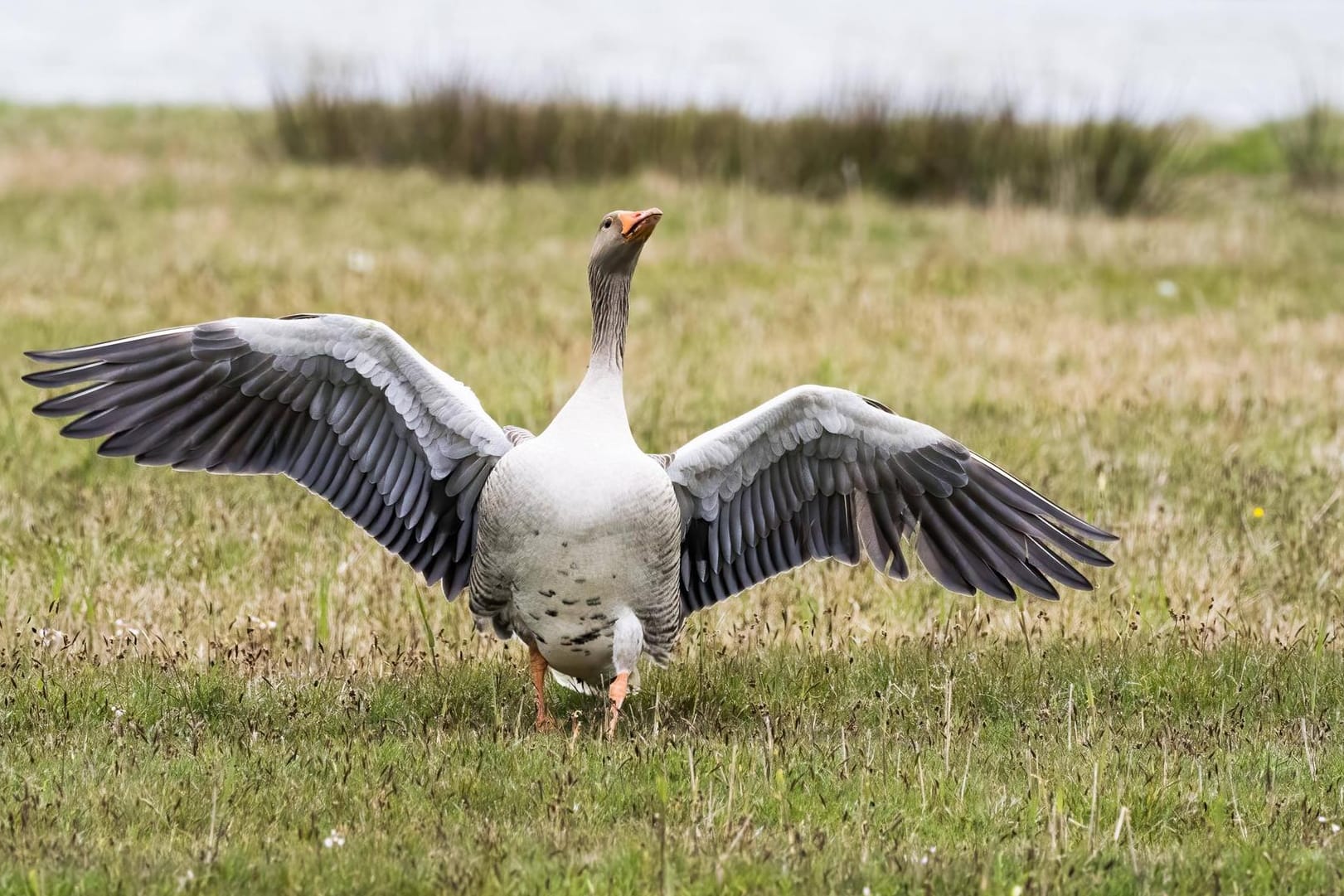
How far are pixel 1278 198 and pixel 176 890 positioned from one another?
24.3 m

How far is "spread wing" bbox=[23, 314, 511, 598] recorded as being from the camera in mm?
5707

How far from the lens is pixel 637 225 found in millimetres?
5652

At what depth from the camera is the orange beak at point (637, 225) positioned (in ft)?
18.4

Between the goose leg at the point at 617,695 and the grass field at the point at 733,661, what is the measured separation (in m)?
0.11

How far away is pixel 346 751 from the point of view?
5055 mm

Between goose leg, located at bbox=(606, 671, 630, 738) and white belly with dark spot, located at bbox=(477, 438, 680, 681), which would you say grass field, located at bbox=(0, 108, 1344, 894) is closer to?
goose leg, located at bbox=(606, 671, 630, 738)

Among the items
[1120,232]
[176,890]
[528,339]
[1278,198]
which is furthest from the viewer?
[1278,198]

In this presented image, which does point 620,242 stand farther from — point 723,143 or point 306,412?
point 723,143

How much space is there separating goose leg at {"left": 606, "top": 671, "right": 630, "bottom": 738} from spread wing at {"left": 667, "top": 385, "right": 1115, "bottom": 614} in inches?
32.4

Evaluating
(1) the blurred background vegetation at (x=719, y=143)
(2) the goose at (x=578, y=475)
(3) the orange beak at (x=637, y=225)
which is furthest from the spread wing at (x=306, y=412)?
(1) the blurred background vegetation at (x=719, y=143)

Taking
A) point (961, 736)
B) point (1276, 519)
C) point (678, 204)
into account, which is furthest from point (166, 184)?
point (961, 736)

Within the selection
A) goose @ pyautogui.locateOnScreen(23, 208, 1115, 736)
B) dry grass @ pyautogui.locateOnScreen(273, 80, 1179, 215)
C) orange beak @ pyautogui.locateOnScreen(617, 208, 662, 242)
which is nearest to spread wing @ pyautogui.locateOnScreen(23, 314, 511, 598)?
goose @ pyautogui.locateOnScreen(23, 208, 1115, 736)

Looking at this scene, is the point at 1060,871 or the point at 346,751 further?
the point at 346,751

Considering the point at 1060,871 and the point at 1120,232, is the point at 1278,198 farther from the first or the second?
the point at 1060,871
